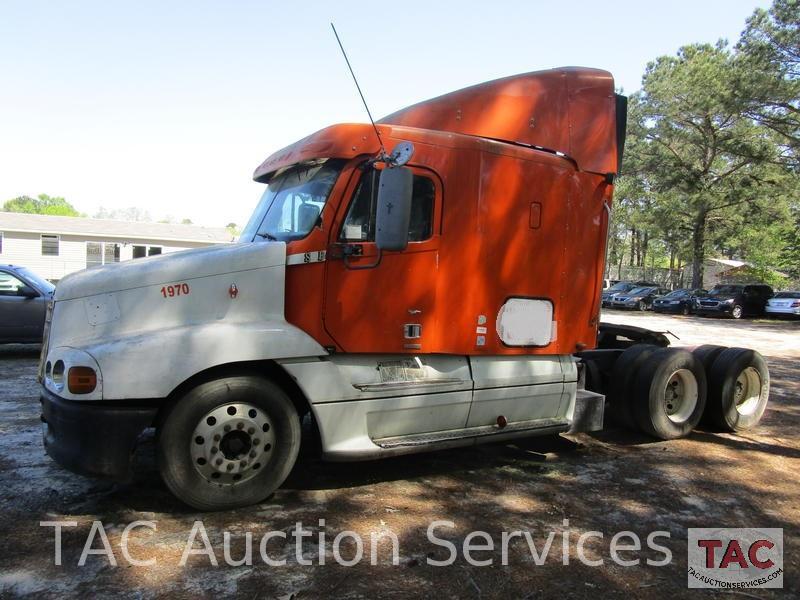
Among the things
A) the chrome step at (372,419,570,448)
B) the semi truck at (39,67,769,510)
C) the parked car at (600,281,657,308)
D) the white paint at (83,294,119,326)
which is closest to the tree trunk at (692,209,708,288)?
the parked car at (600,281,657,308)

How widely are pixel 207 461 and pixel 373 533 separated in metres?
1.20

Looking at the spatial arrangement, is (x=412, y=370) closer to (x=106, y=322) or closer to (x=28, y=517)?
(x=106, y=322)

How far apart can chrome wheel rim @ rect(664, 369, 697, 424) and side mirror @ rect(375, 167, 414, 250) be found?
3.87 metres

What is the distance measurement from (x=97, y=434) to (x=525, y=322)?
3.38 m

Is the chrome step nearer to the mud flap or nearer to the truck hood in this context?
the mud flap

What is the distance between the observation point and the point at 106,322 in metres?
3.89

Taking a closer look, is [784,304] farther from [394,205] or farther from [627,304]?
[394,205]

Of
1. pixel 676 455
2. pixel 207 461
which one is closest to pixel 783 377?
pixel 676 455

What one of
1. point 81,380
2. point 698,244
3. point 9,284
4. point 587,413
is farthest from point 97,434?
point 698,244

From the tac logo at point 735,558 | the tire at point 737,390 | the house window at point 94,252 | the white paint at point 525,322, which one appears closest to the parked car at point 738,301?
the tire at point 737,390

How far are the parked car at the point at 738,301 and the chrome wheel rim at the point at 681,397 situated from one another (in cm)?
2425

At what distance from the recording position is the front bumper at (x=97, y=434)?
3.66 meters

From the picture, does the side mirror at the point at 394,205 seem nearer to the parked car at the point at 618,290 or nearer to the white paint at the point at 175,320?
the white paint at the point at 175,320

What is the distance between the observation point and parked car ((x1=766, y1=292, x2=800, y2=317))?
2620cm
